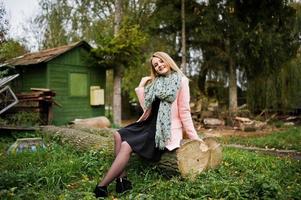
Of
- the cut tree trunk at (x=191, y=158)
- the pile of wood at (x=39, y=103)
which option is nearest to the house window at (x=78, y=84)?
the pile of wood at (x=39, y=103)

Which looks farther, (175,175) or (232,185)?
(175,175)

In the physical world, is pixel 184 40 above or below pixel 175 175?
above

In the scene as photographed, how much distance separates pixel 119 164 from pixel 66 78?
9.91m

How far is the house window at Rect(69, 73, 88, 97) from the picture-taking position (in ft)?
45.3

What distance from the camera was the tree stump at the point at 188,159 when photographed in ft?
15.1

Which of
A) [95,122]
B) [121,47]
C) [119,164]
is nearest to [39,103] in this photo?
[95,122]

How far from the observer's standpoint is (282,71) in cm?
1691

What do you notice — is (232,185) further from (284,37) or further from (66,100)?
(284,37)

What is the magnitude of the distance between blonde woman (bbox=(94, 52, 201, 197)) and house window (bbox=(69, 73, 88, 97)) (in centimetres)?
930

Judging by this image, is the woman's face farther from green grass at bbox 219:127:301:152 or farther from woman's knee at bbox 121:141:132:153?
green grass at bbox 219:127:301:152

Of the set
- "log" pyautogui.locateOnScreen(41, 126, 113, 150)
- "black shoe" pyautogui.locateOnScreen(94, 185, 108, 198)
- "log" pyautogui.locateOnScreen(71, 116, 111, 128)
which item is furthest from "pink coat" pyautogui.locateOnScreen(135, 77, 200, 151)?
"log" pyautogui.locateOnScreen(71, 116, 111, 128)

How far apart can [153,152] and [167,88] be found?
0.84 metres

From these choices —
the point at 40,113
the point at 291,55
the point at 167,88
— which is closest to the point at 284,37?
the point at 291,55

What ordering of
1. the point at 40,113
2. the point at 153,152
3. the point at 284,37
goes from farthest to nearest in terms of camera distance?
1. the point at 284,37
2. the point at 40,113
3. the point at 153,152
